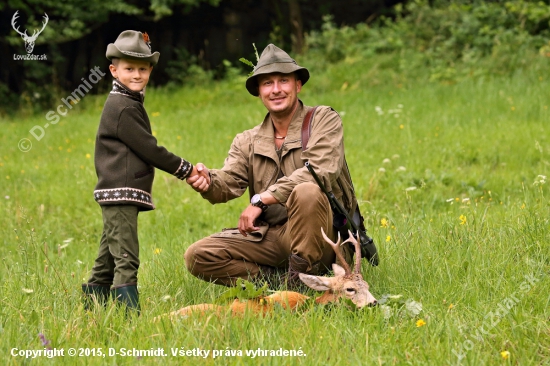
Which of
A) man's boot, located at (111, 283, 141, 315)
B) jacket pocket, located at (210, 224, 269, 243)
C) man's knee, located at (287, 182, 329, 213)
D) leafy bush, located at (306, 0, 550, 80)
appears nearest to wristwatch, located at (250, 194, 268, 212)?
jacket pocket, located at (210, 224, 269, 243)

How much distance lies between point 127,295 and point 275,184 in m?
1.05

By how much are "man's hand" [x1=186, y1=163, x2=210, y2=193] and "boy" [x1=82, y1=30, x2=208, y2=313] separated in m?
0.12

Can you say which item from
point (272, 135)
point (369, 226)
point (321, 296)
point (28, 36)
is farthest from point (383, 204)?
point (28, 36)

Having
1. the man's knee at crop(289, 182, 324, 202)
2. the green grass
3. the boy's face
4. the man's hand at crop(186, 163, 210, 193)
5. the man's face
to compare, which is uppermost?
→ the boy's face

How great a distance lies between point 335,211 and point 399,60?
444 inches

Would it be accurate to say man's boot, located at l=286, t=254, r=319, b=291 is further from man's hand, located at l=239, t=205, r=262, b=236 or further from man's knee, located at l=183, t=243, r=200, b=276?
man's knee, located at l=183, t=243, r=200, b=276

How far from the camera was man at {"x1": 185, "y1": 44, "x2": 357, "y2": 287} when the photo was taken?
424 cm

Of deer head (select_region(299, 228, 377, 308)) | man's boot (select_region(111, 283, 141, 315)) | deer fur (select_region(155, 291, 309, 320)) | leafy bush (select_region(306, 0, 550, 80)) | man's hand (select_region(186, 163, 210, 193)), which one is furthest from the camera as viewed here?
leafy bush (select_region(306, 0, 550, 80))

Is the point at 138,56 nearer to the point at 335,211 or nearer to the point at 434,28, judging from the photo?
the point at 335,211

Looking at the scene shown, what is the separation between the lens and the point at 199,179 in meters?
4.48

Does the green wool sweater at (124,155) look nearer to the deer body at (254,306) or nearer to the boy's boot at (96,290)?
the boy's boot at (96,290)

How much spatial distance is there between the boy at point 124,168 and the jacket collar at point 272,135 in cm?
55

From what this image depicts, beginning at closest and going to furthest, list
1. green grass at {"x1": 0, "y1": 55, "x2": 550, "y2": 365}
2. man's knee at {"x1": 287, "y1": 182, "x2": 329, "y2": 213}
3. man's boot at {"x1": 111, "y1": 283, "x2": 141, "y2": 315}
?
green grass at {"x1": 0, "y1": 55, "x2": 550, "y2": 365} → man's boot at {"x1": 111, "y1": 283, "x2": 141, "y2": 315} → man's knee at {"x1": 287, "y1": 182, "x2": 329, "y2": 213}

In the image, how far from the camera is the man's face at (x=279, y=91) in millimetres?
4539
